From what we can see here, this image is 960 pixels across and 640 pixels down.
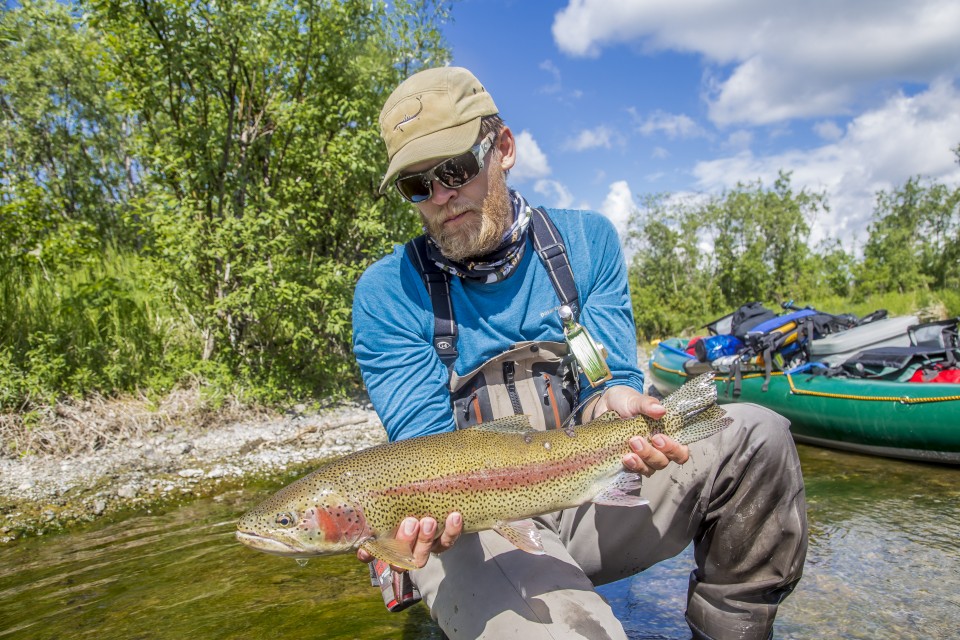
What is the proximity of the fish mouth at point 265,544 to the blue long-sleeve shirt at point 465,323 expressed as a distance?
0.82 metres

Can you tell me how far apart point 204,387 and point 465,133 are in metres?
7.54

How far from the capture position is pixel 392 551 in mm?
2473

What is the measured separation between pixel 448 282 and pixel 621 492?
1.40 m

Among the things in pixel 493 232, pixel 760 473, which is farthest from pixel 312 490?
pixel 760 473

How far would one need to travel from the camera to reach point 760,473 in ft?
8.78

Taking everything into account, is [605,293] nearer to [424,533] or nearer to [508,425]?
[508,425]

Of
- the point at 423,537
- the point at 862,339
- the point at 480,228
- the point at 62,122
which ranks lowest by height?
the point at 862,339

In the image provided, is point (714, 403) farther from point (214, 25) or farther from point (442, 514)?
point (214, 25)

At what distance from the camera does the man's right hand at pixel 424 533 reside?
2.47 meters

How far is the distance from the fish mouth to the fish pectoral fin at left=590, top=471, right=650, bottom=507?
51.1 inches

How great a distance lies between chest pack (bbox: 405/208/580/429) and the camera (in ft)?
10.6

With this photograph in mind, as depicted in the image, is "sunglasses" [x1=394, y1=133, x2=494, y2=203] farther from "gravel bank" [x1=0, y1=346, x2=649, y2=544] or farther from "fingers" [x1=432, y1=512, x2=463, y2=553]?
"gravel bank" [x1=0, y1=346, x2=649, y2=544]

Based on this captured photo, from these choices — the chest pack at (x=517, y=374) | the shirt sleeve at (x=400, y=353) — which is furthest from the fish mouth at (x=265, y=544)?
the chest pack at (x=517, y=374)

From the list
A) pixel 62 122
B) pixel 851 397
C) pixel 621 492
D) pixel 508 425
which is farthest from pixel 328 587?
pixel 62 122
